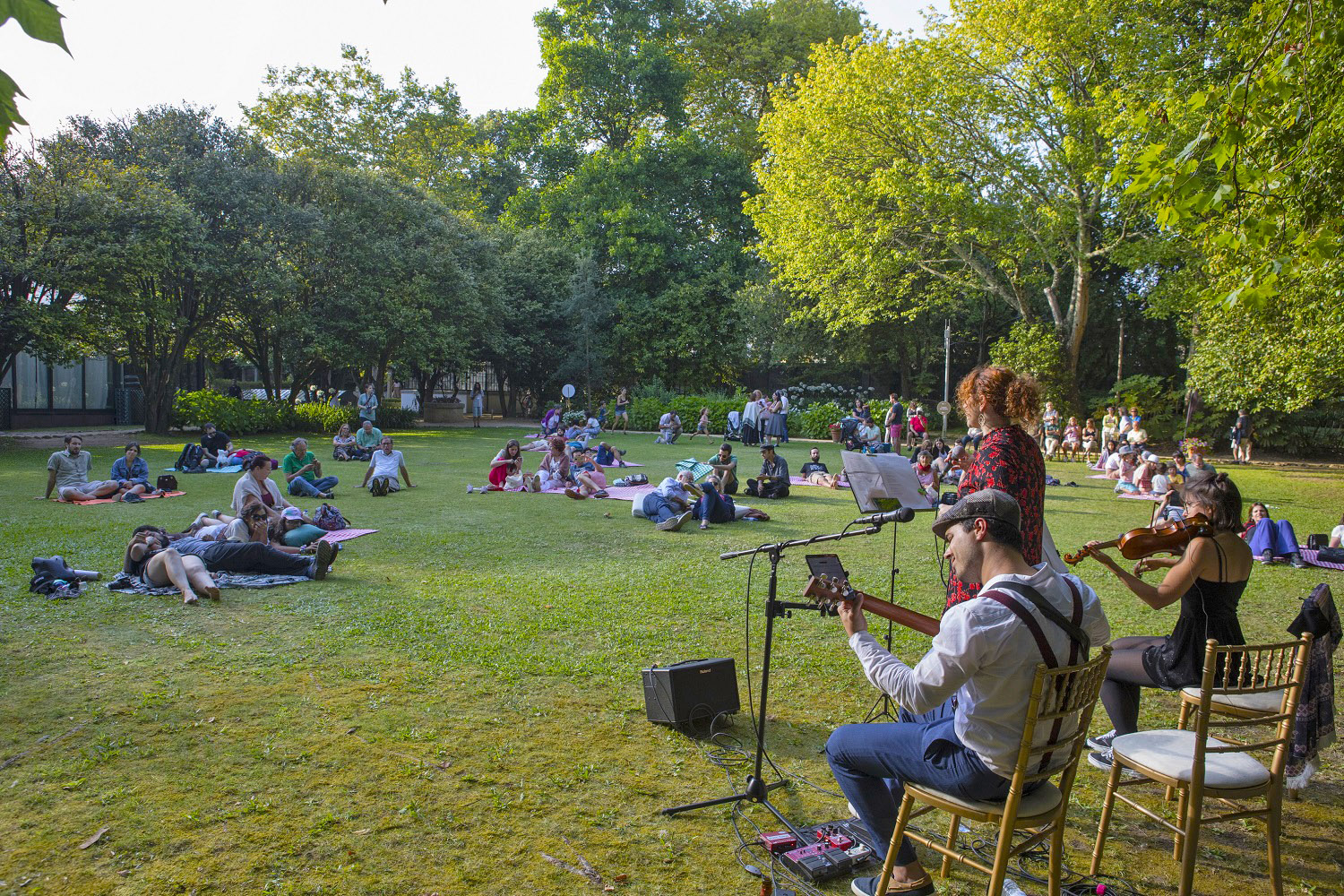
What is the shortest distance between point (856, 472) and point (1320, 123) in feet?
13.2

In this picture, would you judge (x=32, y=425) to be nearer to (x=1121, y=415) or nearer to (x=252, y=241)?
(x=252, y=241)

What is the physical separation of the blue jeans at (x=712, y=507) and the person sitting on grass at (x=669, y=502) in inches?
6.4

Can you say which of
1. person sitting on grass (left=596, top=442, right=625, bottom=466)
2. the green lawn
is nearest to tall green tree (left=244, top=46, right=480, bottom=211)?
person sitting on grass (left=596, top=442, right=625, bottom=466)

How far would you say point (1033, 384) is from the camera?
4.09 meters

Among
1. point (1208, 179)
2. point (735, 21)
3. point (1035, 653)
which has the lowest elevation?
point (1035, 653)

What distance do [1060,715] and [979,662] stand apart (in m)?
0.34

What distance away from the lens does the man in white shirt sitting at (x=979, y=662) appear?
259cm

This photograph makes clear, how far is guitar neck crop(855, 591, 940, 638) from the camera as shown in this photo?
3150 millimetres

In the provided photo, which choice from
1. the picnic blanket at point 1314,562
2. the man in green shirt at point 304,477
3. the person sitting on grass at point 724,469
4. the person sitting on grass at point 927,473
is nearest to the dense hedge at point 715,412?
the person sitting on grass at point 927,473

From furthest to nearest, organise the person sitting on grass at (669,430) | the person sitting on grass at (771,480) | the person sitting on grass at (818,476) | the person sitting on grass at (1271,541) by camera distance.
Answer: the person sitting on grass at (669,430)
the person sitting on grass at (818,476)
the person sitting on grass at (771,480)
the person sitting on grass at (1271,541)

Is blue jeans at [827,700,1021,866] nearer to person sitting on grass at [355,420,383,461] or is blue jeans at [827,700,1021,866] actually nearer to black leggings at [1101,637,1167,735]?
black leggings at [1101,637,1167,735]

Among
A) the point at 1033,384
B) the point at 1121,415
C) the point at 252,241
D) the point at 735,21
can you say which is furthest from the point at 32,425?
the point at 735,21

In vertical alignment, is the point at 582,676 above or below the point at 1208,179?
below

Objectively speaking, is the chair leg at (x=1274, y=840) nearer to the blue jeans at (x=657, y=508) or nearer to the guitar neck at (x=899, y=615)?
the guitar neck at (x=899, y=615)
